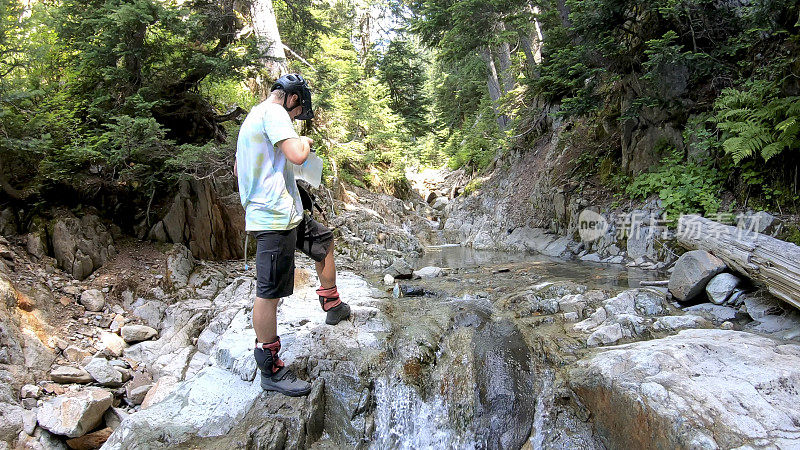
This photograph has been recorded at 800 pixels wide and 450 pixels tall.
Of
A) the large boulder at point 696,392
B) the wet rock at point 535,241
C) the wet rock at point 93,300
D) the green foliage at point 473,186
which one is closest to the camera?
the large boulder at point 696,392

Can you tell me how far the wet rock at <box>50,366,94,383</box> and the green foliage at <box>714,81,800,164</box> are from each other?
874cm

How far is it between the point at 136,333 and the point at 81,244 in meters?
1.81

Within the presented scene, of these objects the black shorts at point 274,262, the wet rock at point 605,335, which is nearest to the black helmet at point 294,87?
the black shorts at point 274,262

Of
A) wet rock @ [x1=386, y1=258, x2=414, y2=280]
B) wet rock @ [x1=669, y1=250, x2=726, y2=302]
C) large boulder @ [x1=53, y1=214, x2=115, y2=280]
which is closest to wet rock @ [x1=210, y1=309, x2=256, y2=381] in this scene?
large boulder @ [x1=53, y1=214, x2=115, y2=280]

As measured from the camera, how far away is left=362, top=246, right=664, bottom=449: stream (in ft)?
11.2

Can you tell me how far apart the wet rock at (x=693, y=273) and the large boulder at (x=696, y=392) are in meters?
1.33

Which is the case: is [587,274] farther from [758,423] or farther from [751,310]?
[758,423]

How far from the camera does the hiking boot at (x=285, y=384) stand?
3186 mm

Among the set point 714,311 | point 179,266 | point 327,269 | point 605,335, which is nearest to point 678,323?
point 714,311

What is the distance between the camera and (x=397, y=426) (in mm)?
3482

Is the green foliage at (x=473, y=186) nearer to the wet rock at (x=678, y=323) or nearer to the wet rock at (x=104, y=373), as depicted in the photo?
the wet rock at (x=678, y=323)

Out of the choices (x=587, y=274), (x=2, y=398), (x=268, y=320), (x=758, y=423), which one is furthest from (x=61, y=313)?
(x=587, y=274)

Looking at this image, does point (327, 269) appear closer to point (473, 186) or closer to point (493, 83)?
point (473, 186)

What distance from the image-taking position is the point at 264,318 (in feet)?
10.4
